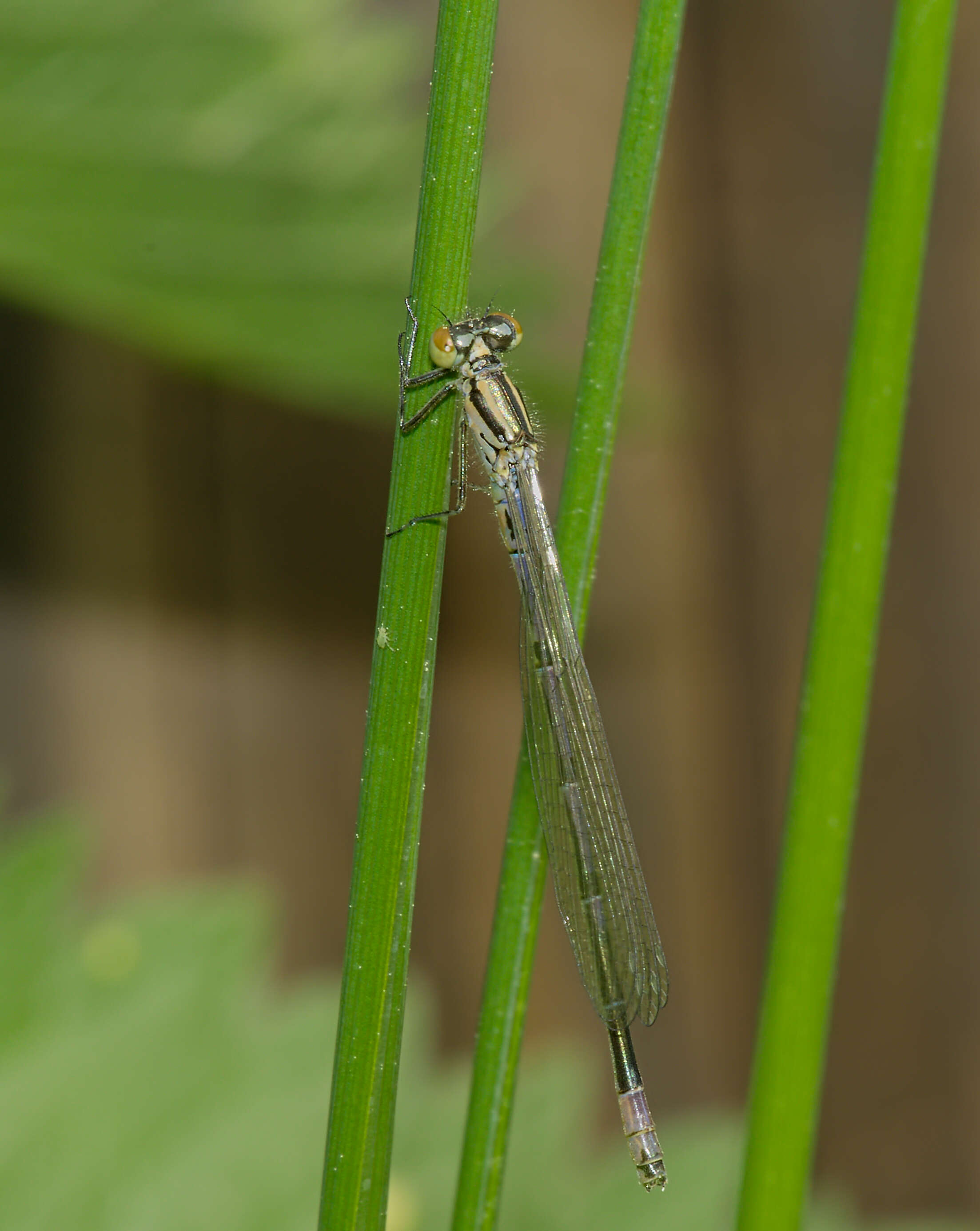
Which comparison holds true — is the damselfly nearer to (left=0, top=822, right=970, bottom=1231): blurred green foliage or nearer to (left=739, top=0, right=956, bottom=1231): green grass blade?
(left=0, top=822, right=970, bottom=1231): blurred green foliage

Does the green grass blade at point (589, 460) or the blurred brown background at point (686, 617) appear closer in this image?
the green grass blade at point (589, 460)

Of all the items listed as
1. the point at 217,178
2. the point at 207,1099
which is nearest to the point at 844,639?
the point at 217,178

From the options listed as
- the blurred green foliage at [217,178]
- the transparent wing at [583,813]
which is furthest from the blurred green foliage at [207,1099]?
the blurred green foliage at [217,178]

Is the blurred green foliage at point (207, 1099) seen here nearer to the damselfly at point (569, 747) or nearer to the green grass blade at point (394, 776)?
the damselfly at point (569, 747)

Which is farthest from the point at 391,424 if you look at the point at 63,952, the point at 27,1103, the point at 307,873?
the point at 27,1103

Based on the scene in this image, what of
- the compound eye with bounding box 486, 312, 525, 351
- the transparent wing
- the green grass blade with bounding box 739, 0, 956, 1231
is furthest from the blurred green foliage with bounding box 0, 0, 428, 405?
the green grass blade with bounding box 739, 0, 956, 1231

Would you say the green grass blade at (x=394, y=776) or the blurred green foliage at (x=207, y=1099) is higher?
the green grass blade at (x=394, y=776)
